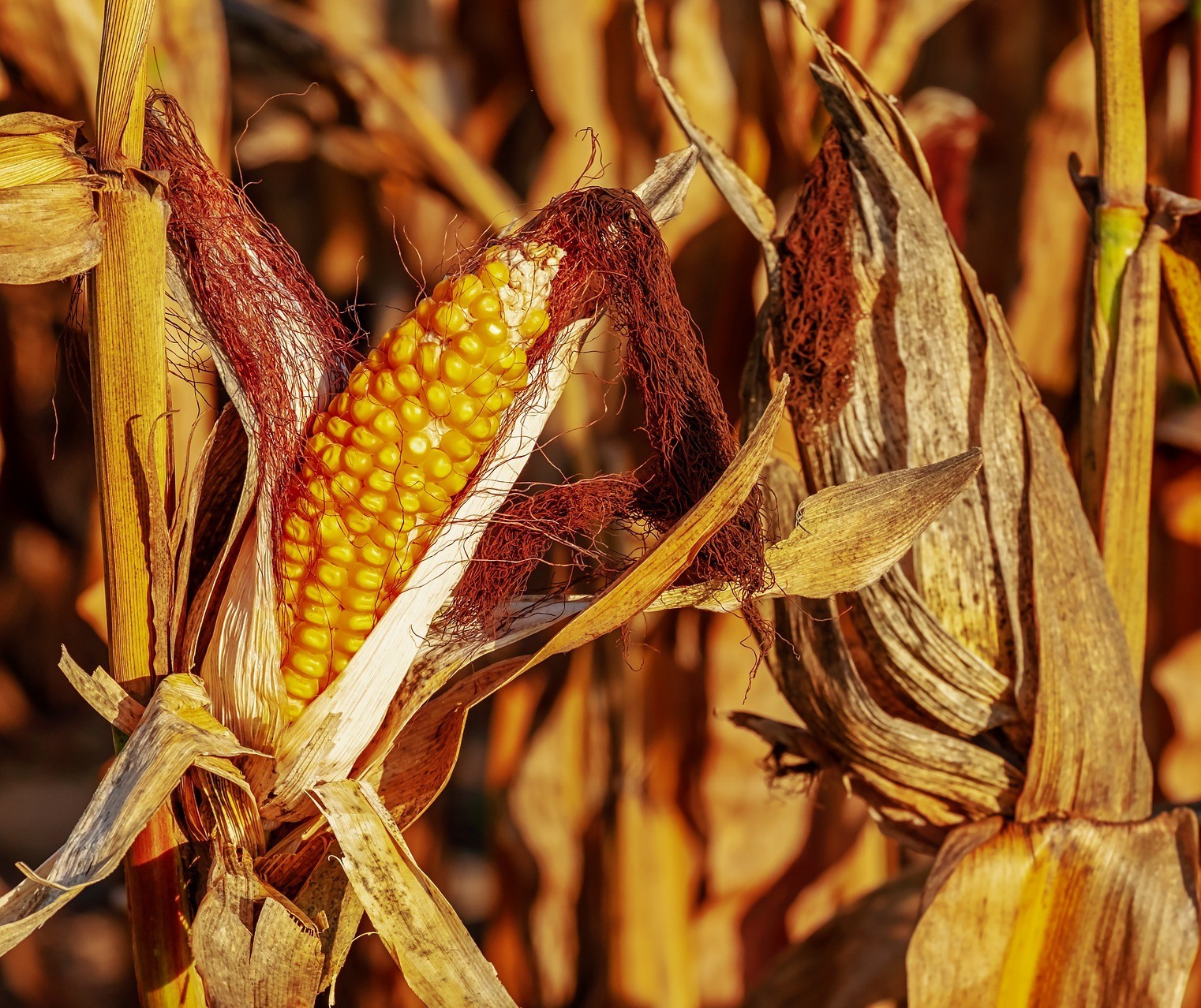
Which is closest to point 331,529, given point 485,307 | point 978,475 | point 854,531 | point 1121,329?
point 485,307

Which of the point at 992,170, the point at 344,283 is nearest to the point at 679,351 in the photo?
the point at 992,170

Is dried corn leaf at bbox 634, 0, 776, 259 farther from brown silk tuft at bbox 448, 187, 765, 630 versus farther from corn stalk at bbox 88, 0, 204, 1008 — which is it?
corn stalk at bbox 88, 0, 204, 1008

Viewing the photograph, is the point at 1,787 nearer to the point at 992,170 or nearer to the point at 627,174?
the point at 627,174

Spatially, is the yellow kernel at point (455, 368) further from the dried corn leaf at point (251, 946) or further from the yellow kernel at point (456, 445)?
the dried corn leaf at point (251, 946)

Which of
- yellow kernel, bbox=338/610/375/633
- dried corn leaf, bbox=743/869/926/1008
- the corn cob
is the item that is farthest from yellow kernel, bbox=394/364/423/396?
dried corn leaf, bbox=743/869/926/1008

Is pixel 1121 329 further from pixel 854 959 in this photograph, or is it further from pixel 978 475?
pixel 854 959

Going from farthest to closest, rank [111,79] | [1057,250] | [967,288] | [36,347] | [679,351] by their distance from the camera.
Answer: [36,347] → [1057,250] → [967,288] → [679,351] → [111,79]
